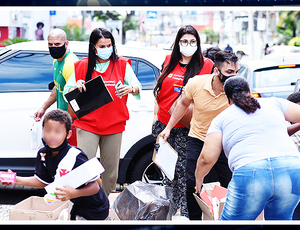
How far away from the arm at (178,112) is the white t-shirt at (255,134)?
3.27ft

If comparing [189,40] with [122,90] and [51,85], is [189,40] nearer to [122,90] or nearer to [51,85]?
[122,90]

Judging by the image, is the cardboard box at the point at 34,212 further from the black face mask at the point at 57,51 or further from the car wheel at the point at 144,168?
the car wheel at the point at 144,168

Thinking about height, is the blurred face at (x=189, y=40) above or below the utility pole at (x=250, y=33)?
below

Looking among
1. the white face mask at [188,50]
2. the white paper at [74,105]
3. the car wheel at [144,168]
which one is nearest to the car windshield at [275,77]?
the car wheel at [144,168]

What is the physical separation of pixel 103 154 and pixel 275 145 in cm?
187

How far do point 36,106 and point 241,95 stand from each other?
2683 millimetres

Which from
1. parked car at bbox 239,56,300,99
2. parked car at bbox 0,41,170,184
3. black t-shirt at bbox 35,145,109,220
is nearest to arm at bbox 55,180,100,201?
black t-shirt at bbox 35,145,109,220

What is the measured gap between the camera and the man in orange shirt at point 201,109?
11.7 feet

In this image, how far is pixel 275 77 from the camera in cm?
738

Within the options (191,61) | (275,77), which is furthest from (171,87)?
(275,77)

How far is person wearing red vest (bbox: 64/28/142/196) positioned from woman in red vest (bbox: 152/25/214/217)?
0.32 m

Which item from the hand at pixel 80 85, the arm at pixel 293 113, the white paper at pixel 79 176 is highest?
the hand at pixel 80 85

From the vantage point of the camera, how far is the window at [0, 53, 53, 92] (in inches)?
187

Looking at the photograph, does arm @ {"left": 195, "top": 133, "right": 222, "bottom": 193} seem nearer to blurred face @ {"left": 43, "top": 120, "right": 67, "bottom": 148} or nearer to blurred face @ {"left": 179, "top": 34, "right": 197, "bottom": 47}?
blurred face @ {"left": 43, "top": 120, "right": 67, "bottom": 148}
